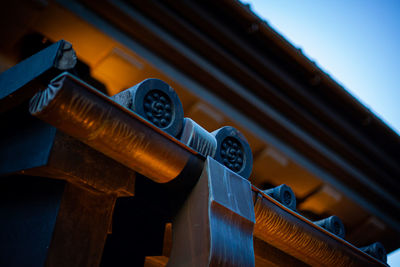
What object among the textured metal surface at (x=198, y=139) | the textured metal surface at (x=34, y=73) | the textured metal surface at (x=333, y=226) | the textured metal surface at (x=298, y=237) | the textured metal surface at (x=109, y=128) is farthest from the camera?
the textured metal surface at (x=333, y=226)

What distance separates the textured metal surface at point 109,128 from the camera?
56.5 inches

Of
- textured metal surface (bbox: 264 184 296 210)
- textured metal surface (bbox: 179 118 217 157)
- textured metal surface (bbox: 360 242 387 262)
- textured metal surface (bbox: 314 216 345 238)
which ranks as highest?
textured metal surface (bbox: 179 118 217 157)

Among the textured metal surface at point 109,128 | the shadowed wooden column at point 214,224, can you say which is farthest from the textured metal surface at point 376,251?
the textured metal surface at point 109,128

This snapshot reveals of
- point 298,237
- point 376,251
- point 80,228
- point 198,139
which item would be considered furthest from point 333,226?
point 80,228

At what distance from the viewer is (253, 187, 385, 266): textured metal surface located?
6.99ft

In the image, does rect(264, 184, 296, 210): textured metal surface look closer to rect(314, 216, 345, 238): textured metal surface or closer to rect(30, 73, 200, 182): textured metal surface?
rect(314, 216, 345, 238): textured metal surface

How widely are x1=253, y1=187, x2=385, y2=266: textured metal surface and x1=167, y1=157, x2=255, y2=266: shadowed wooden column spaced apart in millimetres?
284

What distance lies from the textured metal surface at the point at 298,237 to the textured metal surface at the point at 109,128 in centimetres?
59

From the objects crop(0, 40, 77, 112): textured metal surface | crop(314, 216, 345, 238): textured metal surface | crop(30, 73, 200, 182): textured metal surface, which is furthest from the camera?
crop(314, 216, 345, 238): textured metal surface

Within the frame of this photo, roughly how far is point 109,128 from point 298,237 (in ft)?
4.46

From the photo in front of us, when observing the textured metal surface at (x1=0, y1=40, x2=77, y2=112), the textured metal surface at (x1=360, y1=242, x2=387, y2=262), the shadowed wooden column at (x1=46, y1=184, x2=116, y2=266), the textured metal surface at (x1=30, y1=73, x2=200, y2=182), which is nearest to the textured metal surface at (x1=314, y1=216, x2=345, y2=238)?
the textured metal surface at (x1=360, y1=242, x2=387, y2=262)

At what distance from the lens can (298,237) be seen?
230 cm

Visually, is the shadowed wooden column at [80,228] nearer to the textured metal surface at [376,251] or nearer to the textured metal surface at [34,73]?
the textured metal surface at [34,73]

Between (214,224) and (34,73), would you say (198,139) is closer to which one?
(214,224)
